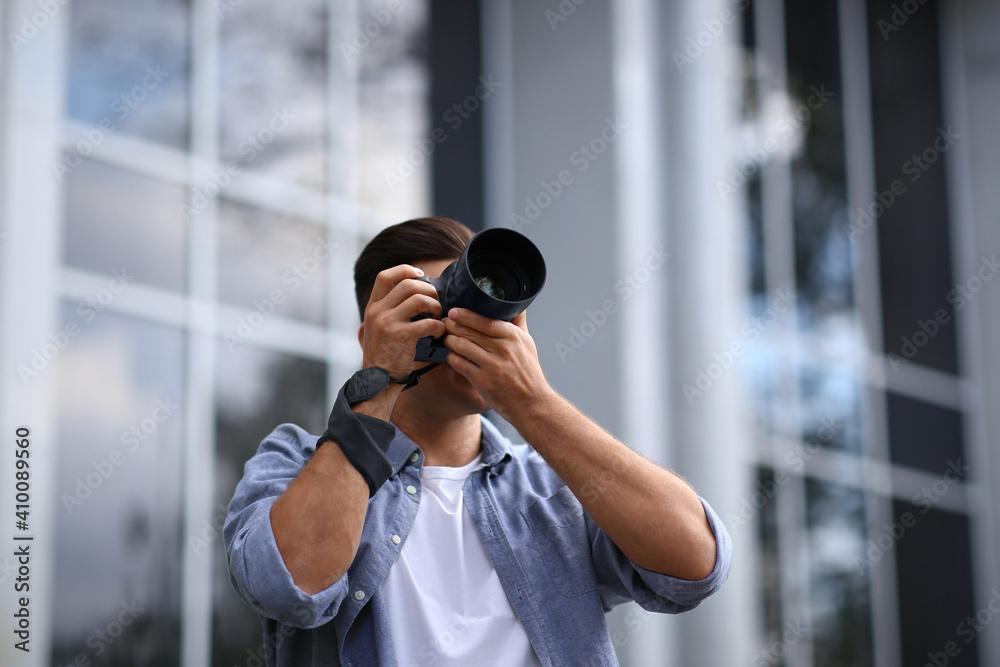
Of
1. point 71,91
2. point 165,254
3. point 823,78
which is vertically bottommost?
point 165,254

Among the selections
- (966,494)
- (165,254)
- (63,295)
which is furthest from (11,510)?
(966,494)

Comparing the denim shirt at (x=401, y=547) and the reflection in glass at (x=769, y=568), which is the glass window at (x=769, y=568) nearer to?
the reflection in glass at (x=769, y=568)

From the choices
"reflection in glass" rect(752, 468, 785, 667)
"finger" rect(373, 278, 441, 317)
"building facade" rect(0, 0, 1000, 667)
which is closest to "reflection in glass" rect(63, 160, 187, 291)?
"building facade" rect(0, 0, 1000, 667)

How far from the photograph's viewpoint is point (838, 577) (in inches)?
118

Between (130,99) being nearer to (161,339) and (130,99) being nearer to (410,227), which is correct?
(161,339)

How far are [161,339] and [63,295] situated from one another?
0.61 feet

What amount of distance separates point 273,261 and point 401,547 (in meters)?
0.97

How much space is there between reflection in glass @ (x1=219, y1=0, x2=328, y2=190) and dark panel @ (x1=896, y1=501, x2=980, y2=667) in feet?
7.83

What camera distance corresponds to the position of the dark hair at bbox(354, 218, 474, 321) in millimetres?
1236

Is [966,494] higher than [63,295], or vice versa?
[63,295]

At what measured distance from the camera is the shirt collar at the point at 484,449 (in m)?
1.13

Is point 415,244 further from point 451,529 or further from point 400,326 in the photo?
point 451,529

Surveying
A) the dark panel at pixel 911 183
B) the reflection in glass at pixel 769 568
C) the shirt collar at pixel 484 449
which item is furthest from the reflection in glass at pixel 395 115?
the dark panel at pixel 911 183

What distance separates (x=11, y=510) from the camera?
142 cm
